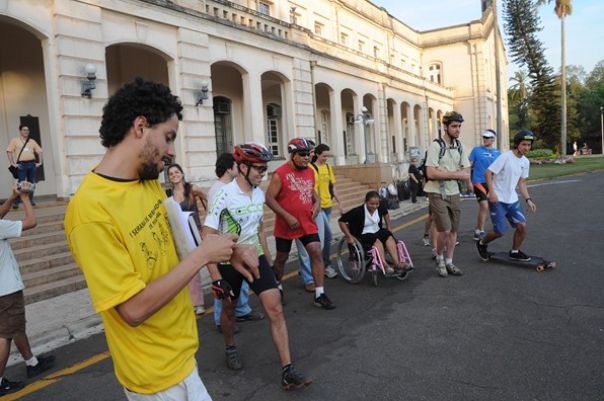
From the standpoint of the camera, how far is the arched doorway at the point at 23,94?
12297 mm

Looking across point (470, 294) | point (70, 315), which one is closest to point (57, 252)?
point (70, 315)

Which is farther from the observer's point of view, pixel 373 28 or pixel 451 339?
pixel 373 28

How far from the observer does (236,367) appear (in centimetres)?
417

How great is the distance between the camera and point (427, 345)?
14.4ft

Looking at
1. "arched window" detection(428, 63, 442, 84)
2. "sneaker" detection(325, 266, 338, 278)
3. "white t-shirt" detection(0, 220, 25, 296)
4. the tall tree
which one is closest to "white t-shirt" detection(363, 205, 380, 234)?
"sneaker" detection(325, 266, 338, 278)

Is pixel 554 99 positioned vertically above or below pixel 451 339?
above

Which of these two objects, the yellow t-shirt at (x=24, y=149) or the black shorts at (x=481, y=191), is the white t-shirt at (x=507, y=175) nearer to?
the black shorts at (x=481, y=191)

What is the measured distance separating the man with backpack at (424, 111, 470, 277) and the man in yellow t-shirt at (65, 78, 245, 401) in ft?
17.4

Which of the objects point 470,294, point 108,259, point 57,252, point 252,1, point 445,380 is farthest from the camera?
point 252,1

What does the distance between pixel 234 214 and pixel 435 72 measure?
1684 inches

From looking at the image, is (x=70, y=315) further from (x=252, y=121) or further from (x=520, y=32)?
(x=520, y=32)

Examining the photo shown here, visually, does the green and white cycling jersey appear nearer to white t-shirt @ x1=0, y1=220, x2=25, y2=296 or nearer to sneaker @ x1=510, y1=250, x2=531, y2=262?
white t-shirt @ x1=0, y1=220, x2=25, y2=296

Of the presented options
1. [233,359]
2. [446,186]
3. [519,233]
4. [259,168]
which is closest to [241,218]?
[259,168]

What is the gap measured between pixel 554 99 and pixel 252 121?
41.1 metres
